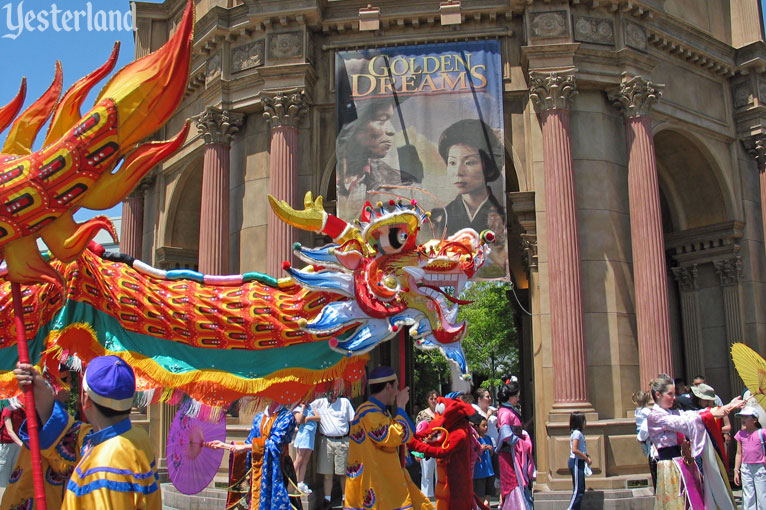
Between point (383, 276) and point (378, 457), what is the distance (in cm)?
169

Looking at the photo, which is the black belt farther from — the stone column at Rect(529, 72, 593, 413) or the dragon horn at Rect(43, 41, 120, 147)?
the dragon horn at Rect(43, 41, 120, 147)

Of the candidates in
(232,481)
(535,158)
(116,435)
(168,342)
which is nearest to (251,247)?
(535,158)

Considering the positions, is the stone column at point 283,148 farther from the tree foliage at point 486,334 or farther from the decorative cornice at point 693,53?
the tree foliage at point 486,334

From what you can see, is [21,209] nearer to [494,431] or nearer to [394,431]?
[394,431]

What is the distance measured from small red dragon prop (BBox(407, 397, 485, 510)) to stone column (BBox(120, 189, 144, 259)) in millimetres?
15243

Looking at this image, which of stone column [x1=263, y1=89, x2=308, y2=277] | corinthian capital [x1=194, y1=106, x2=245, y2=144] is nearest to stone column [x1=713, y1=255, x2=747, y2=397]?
stone column [x1=263, y1=89, x2=308, y2=277]

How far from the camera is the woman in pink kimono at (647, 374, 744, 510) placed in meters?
7.63

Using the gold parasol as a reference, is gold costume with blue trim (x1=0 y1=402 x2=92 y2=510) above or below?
below

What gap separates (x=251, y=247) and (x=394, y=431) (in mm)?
9676

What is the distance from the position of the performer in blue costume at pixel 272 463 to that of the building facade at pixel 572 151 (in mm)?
6841

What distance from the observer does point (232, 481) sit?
30.2 feet

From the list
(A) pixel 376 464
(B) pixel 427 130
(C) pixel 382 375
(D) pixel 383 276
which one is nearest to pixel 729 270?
(B) pixel 427 130

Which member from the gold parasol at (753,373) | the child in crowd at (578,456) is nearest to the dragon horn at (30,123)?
the gold parasol at (753,373)

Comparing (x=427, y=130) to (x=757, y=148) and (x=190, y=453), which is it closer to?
(x=757, y=148)
